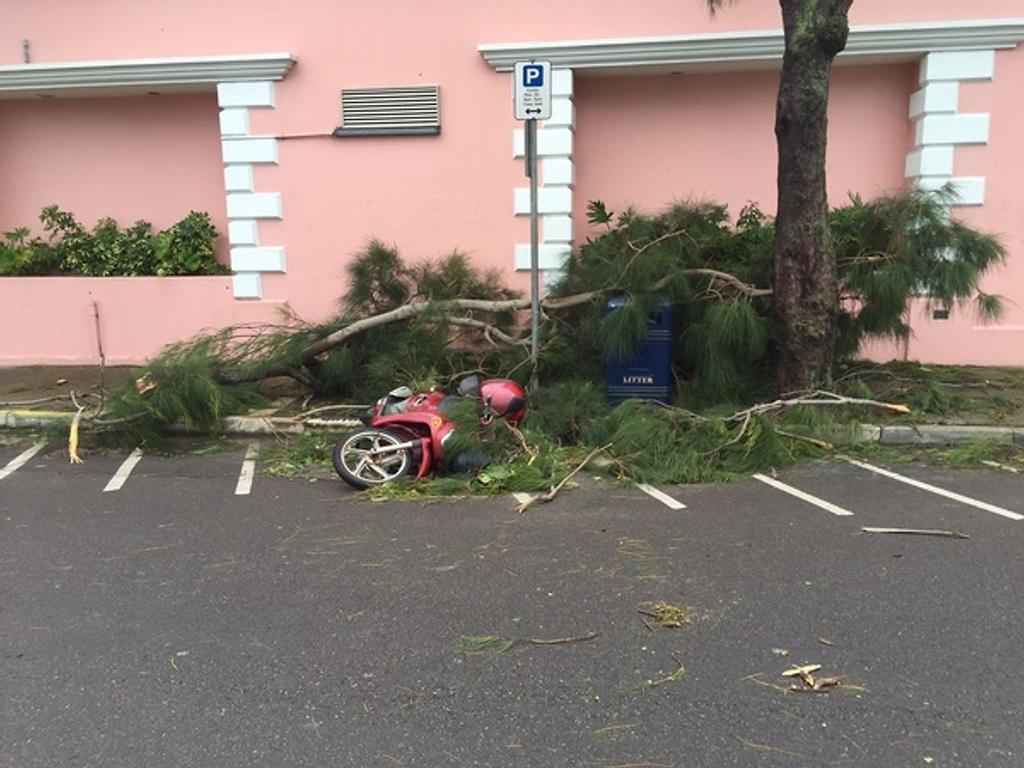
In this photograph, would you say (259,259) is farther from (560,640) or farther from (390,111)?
(560,640)

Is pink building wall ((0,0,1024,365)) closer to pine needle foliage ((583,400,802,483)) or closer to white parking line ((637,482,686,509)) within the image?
pine needle foliage ((583,400,802,483))

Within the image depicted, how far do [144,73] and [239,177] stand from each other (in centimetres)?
177

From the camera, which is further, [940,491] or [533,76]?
[533,76]

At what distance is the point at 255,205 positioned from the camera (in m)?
10.3

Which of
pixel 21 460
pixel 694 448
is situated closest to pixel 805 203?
pixel 694 448

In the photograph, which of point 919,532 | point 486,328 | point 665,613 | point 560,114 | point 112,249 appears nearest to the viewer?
point 665,613

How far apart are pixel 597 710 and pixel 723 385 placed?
15.8 feet

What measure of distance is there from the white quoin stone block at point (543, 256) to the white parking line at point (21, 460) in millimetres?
5666

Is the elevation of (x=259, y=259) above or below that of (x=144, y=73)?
below

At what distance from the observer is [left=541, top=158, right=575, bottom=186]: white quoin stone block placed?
32.2 ft

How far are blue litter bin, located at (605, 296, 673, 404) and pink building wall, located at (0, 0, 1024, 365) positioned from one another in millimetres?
2829

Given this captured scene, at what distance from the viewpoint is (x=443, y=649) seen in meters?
3.51

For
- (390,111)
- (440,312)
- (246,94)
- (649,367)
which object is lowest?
(649,367)

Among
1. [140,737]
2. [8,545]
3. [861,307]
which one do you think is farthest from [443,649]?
[861,307]
